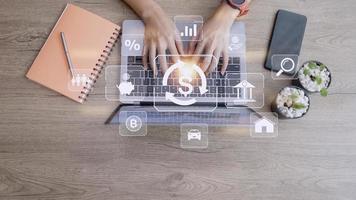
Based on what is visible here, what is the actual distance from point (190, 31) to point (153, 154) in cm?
31

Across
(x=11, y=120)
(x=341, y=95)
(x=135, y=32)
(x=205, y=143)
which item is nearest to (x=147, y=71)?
(x=135, y=32)

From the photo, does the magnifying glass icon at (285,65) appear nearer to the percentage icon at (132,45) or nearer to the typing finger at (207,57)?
the typing finger at (207,57)

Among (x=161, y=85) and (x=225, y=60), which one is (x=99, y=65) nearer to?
(x=161, y=85)

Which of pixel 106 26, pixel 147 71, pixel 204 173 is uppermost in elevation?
pixel 106 26

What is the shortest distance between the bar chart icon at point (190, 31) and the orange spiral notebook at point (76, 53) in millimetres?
163

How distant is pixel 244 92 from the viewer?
2.93 ft

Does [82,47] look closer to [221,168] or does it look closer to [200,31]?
[200,31]

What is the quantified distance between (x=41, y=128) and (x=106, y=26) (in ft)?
0.95

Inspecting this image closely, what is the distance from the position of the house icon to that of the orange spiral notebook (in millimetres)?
396

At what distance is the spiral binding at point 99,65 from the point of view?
2.91 ft

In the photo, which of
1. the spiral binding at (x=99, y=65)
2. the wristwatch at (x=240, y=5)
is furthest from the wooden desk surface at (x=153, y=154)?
the wristwatch at (x=240, y=5)

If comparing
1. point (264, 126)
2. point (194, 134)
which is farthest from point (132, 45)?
point (264, 126)

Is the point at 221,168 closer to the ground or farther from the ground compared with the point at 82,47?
closer to the ground

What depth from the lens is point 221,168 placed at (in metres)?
0.86
